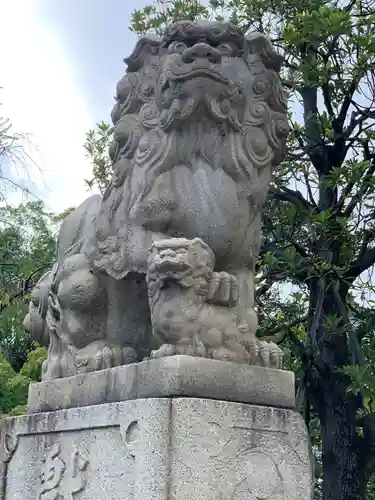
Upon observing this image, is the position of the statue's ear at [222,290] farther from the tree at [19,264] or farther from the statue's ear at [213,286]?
the tree at [19,264]

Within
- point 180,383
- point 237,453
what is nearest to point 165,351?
point 180,383

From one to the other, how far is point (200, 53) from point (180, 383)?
59.9 inches

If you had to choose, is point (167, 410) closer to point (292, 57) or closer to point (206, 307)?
point (206, 307)

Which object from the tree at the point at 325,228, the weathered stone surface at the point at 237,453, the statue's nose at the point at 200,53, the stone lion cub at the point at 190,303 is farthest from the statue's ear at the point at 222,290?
the tree at the point at 325,228

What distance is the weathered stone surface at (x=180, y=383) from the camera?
3.30m

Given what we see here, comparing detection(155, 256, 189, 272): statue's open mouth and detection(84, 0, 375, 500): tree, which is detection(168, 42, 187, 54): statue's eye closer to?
detection(155, 256, 189, 272): statue's open mouth

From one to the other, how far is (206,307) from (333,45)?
16.4 feet

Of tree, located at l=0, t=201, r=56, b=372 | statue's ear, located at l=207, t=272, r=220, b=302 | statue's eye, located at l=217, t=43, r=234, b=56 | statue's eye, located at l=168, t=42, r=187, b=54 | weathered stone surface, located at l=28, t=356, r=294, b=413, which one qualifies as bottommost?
weathered stone surface, located at l=28, t=356, r=294, b=413

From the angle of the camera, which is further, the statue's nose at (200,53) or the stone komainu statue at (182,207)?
the statue's nose at (200,53)

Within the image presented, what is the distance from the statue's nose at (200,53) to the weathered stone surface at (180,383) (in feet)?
4.57

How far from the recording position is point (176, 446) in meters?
3.18

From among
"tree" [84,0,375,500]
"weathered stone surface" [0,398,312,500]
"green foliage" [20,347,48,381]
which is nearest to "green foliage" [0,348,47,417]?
"green foliage" [20,347,48,381]

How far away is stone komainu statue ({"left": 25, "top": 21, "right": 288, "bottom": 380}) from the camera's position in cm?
353

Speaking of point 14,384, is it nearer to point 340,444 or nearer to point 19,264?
point 19,264
